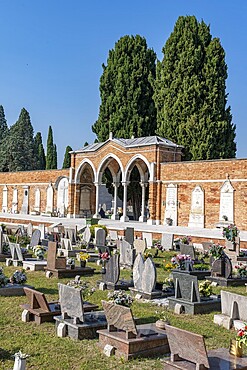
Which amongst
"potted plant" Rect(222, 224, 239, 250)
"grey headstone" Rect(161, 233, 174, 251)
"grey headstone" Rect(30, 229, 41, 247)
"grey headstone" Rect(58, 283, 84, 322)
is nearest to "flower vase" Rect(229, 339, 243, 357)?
"grey headstone" Rect(58, 283, 84, 322)

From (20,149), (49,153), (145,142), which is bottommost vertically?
(145,142)

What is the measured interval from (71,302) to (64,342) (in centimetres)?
66

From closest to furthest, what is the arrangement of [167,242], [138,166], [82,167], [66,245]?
[66,245] < [167,242] < [138,166] < [82,167]

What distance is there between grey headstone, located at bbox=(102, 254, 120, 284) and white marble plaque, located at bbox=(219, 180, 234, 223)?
48.6 ft

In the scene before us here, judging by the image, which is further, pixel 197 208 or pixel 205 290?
pixel 197 208

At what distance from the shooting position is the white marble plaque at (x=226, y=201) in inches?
973

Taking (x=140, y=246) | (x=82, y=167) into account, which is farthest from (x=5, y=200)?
(x=140, y=246)

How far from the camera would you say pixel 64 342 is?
6902 mm

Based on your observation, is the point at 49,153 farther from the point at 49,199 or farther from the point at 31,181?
the point at 49,199

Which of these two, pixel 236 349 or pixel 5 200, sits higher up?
pixel 5 200

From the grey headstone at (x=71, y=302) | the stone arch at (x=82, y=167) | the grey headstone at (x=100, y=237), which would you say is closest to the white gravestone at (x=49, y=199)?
the stone arch at (x=82, y=167)

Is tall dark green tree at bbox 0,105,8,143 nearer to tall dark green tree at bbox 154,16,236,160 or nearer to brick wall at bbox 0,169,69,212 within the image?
brick wall at bbox 0,169,69,212

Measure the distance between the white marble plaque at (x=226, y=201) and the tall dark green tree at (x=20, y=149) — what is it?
3607 centimetres

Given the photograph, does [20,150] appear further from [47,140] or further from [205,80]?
[205,80]
